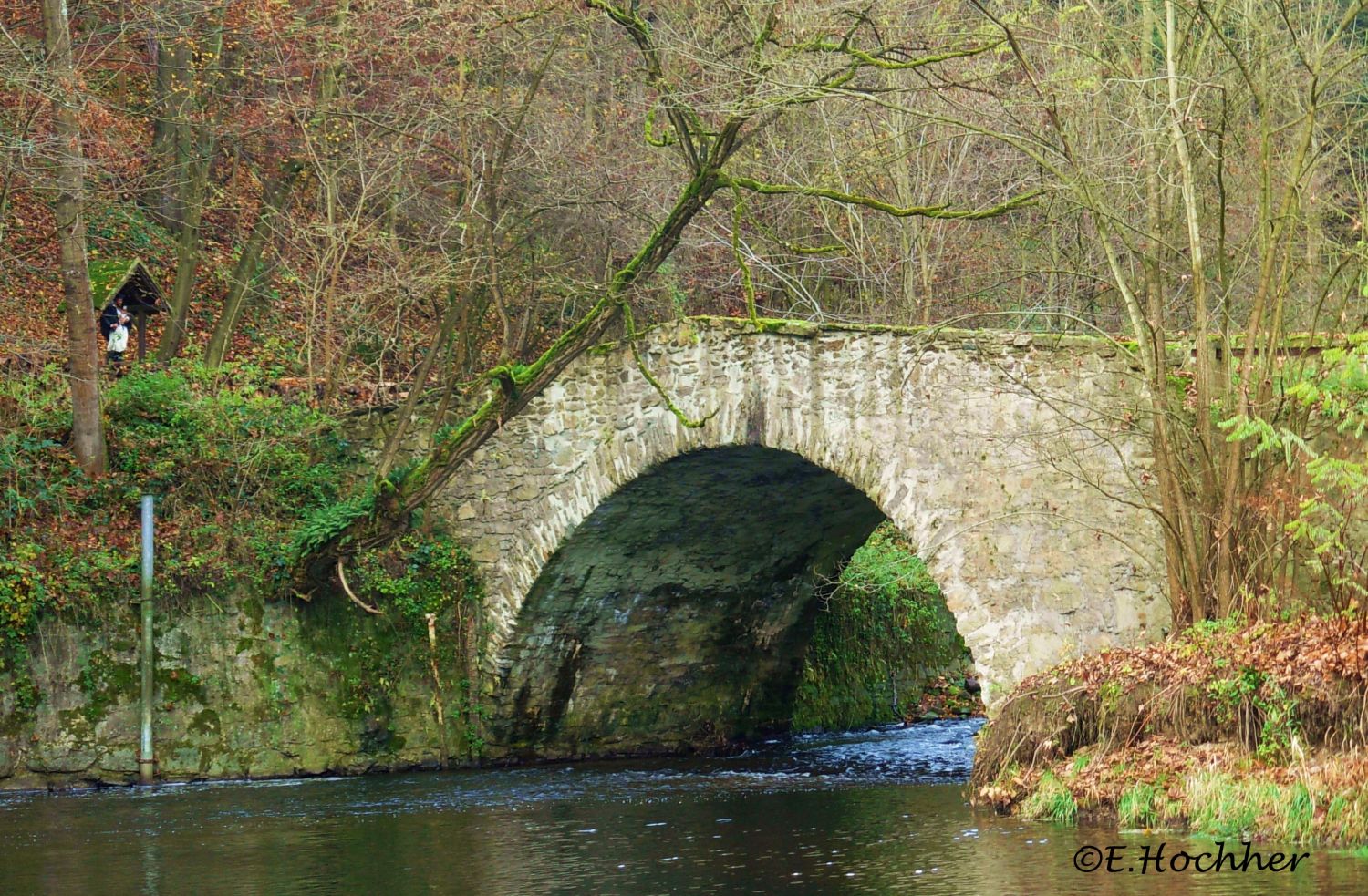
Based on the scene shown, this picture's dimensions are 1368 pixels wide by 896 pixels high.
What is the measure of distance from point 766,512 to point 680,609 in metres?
1.37

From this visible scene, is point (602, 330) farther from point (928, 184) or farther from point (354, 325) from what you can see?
point (928, 184)

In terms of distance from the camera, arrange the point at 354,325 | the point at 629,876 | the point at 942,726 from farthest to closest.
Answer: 1. the point at 942,726
2. the point at 354,325
3. the point at 629,876

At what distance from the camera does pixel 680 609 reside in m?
14.4

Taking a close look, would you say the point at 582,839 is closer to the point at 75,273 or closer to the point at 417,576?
the point at 417,576

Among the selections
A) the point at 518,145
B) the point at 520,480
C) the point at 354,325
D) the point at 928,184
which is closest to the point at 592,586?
the point at 520,480

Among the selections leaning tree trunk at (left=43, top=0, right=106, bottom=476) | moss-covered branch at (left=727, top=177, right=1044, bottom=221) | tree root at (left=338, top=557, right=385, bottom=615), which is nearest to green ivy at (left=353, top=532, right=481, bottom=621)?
tree root at (left=338, top=557, right=385, bottom=615)

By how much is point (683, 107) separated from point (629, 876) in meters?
5.26

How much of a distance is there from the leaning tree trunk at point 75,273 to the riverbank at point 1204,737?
7.44 metres

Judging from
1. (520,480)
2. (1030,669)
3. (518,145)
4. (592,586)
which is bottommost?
(1030,669)

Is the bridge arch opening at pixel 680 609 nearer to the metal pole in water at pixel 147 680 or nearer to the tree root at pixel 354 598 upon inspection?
the tree root at pixel 354 598

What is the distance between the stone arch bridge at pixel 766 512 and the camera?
388 inches

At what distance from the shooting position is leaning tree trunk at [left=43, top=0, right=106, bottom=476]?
478 inches

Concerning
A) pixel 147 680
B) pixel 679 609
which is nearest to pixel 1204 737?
pixel 679 609

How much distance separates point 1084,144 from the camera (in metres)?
13.1
